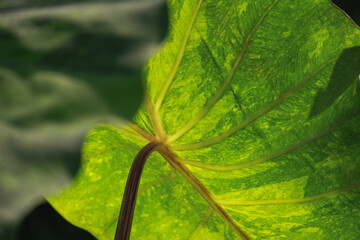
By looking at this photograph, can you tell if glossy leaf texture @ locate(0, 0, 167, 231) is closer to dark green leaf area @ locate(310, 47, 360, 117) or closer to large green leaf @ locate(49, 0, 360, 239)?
large green leaf @ locate(49, 0, 360, 239)

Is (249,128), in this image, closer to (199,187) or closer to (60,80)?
(199,187)

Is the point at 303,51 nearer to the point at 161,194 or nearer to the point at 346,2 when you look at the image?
the point at 161,194

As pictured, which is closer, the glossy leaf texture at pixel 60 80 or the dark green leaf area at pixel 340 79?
the glossy leaf texture at pixel 60 80

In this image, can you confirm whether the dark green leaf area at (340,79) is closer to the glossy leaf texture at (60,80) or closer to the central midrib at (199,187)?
the central midrib at (199,187)

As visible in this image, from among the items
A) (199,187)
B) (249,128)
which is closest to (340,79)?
(249,128)

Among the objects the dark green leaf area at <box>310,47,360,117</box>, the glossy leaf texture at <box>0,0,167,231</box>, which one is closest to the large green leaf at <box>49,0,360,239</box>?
the dark green leaf area at <box>310,47,360,117</box>

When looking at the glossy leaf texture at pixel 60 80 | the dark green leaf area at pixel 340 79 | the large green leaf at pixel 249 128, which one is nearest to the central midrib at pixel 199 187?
the large green leaf at pixel 249 128
